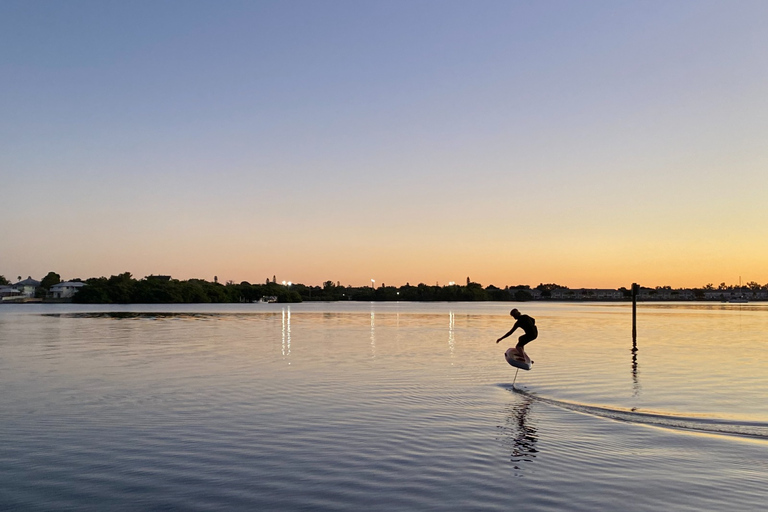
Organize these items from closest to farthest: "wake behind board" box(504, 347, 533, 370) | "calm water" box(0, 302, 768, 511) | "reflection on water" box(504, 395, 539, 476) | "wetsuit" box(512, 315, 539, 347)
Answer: "calm water" box(0, 302, 768, 511) < "reflection on water" box(504, 395, 539, 476) < "wake behind board" box(504, 347, 533, 370) < "wetsuit" box(512, 315, 539, 347)

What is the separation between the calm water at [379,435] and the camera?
379 inches

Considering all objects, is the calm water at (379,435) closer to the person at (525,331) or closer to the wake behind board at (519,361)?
the wake behind board at (519,361)

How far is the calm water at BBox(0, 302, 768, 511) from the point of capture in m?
9.62

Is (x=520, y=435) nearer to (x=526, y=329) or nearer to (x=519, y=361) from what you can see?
(x=519, y=361)

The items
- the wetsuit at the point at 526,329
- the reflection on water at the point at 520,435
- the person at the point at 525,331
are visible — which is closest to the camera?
the reflection on water at the point at 520,435

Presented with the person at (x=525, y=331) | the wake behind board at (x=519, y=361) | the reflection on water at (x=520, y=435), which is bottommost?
the reflection on water at (x=520, y=435)

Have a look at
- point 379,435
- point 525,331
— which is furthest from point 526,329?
point 379,435

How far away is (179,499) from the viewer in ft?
30.5

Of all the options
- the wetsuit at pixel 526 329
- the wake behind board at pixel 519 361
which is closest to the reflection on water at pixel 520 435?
the wake behind board at pixel 519 361

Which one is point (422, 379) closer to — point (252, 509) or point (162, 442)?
point (162, 442)

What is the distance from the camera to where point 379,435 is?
1388 cm

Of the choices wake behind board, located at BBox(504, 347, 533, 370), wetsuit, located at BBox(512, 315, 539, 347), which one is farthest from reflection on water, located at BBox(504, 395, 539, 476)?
wetsuit, located at BBox(512, 315, 539, 347)

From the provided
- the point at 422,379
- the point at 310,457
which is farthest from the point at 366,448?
the point at 422,379

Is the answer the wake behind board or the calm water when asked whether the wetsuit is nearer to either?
the wake behind board
